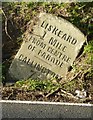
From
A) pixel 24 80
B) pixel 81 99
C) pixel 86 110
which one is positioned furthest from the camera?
pixel 24 80

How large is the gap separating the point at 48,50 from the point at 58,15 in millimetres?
495

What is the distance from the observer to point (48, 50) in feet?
18.3

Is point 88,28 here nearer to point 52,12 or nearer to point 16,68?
point 52,12

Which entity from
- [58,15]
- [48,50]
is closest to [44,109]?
[48,50]

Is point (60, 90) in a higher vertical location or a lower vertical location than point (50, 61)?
lower

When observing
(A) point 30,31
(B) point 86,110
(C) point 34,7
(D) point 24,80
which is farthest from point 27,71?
(B) point 86,110

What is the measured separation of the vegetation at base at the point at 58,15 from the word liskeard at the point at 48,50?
3.8 inches

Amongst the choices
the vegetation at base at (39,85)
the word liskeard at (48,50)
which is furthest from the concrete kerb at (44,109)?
the word liskeard at (48,50)

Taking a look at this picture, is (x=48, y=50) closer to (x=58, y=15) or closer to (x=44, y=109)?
(x=58, y=15)

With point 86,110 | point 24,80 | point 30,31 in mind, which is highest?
point 30,31

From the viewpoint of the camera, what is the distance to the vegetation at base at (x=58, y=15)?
17.5 ft

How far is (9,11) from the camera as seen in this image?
5.89 metres

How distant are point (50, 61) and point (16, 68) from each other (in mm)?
479

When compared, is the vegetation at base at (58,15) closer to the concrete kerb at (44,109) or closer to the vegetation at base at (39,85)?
the vegetation at base at (39,85)
